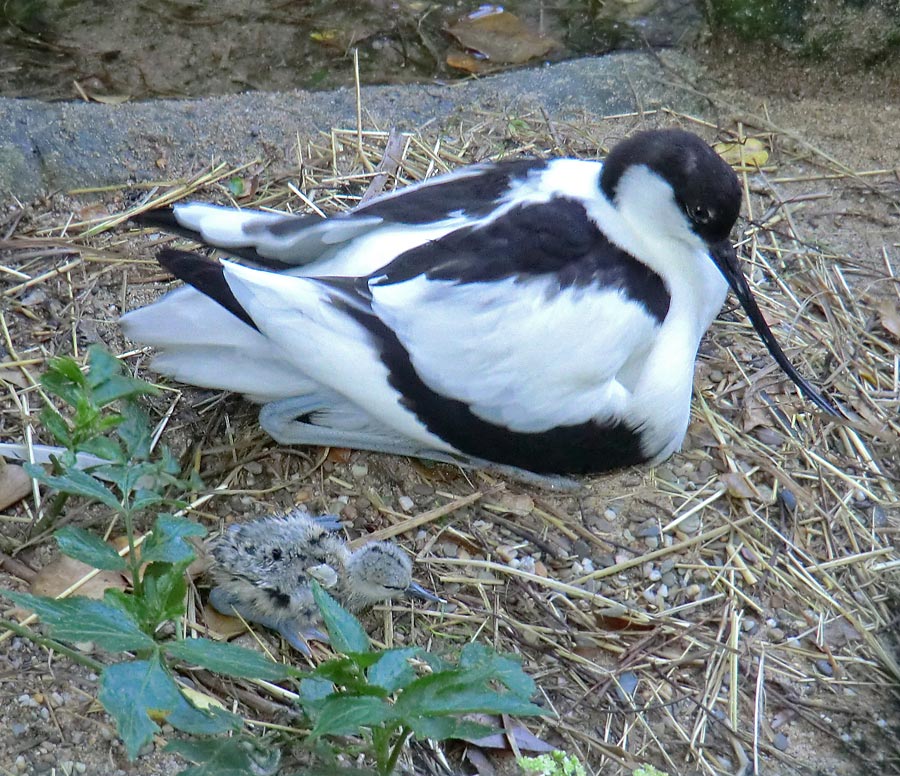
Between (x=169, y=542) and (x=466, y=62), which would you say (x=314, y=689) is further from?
(x=466, y=62)

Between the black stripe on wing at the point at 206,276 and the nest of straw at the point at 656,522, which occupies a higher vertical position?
the black stripe on wing at the point at 206,276

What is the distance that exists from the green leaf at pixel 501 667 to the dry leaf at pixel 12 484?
126 centimetres

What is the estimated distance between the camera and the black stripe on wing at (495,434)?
8.10 feet

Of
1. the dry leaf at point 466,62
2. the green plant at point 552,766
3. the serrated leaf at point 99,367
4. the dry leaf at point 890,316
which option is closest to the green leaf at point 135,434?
the serrated leaf at point 99,367

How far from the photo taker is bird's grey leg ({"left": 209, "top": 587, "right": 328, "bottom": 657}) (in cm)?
240

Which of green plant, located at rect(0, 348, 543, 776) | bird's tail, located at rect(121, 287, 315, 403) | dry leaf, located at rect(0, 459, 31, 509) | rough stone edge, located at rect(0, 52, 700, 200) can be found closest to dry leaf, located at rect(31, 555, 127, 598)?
dry leaf, located at rect(0, 459, 31, 509)

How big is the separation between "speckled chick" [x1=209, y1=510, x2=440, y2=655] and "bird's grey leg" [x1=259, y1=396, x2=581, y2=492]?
1.09ft

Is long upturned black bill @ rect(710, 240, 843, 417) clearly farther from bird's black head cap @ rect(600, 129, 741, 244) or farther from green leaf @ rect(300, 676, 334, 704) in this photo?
green leaf @ rect(300, 676, 334, 704)

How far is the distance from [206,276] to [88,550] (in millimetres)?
A: 798

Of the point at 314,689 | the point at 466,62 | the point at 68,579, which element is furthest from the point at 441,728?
the point at 466,62

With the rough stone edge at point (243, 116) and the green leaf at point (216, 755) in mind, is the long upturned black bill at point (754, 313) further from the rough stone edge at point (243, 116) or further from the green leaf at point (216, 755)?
the green leaf at point (216, 755)

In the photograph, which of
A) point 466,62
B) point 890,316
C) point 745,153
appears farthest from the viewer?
point 466,62

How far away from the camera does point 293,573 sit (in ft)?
7.71

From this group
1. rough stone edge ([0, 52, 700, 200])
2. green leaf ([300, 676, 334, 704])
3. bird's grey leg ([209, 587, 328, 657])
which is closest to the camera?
green leaf ([300, 676, 334, 704])
